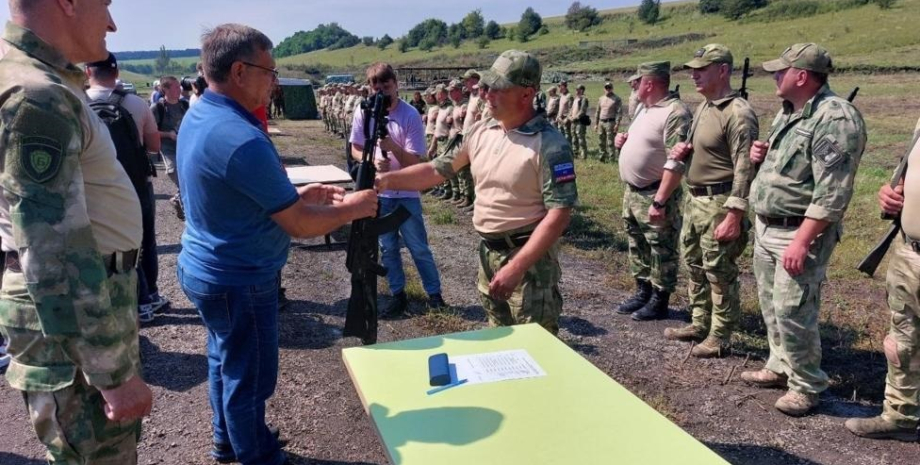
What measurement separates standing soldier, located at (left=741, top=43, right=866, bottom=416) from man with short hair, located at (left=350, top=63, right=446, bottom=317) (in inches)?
99.0

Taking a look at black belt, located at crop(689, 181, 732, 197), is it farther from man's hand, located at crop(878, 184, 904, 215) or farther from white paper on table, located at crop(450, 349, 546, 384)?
white paper on table, located at crop(450, 349, 546, 384)

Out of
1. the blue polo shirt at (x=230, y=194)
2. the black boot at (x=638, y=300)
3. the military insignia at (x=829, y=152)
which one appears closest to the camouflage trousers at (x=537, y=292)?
the blue polo shirt at (x=230, y=194)

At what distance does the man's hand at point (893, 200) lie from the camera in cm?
330

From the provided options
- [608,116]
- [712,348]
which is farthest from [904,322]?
[608,116]

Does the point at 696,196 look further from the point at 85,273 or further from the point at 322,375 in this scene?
the point at 85,273

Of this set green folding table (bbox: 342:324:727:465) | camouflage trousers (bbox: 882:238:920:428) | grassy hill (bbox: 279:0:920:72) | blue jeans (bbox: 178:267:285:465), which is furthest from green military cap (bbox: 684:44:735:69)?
grassy hill (bbox: 279:0:920:72)

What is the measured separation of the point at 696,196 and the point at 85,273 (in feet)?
13.4

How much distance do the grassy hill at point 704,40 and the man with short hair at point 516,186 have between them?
37396 millimetres

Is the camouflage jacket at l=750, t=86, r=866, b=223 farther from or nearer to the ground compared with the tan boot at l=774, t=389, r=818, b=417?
farther from the ground

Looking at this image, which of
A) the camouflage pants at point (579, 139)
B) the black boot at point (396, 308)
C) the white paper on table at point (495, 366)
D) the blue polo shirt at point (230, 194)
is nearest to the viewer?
the white paper on table at point (495, 366)

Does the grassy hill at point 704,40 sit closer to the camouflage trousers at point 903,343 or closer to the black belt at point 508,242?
the camouflage trousers at point 903,343

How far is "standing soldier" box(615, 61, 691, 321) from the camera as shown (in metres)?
5.01

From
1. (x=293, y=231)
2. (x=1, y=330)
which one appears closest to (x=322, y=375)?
(x=293, y=231)

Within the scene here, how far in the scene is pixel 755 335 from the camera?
16.2 feet
